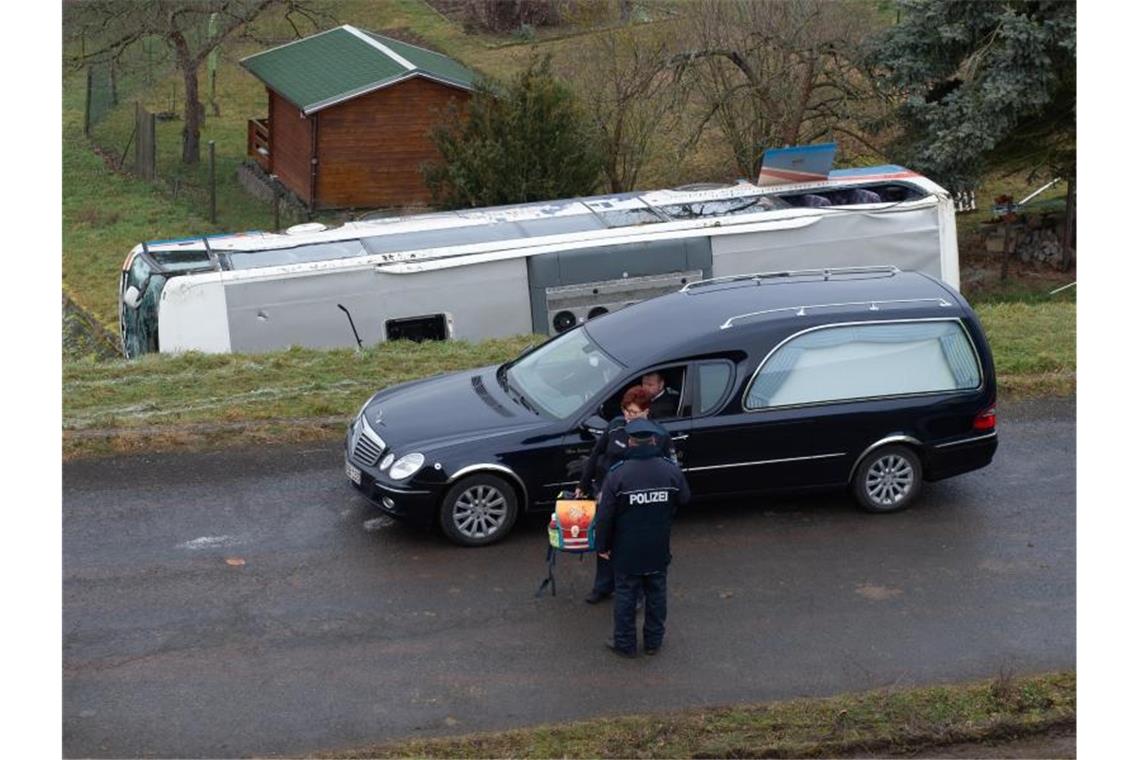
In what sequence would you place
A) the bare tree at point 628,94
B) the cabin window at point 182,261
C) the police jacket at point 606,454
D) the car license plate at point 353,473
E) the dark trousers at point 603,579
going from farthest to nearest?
1. the bare tree at point 628,94
2. the cabin window at point 182,261
3. the car license plate at point 353,473
4. the dark trousers at point 603,579
5. the police jacket at point 606,454

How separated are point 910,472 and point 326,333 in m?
8.81

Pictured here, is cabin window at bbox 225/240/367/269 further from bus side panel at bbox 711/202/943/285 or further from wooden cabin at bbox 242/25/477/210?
wooden cabin at bbox 242/25/477/210

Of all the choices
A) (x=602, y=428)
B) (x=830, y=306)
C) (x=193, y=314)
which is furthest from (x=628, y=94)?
(x=602, y=428)

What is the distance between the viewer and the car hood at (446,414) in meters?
10.3

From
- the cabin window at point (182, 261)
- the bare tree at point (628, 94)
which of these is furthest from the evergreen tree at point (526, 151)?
the cabin window at point (182, 261)

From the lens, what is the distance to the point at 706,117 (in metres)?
28.4

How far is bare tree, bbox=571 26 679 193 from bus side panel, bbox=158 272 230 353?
12817 mm

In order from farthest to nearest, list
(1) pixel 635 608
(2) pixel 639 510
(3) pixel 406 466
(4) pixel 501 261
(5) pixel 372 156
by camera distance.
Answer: (5) pixel 372 156, (4) pixel 501 261, (3) pixel 406 466, (1) pixel 635 608, (2) pixel 639 510

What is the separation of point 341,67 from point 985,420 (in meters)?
25.2

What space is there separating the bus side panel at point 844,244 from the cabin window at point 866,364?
7.96 m

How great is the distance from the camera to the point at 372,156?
1300 inches

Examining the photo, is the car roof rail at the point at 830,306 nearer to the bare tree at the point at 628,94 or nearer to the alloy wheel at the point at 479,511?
the alloy wheel at the point at 479,511

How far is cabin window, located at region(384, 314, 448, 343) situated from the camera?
1800 centimetres

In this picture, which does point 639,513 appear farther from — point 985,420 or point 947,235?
point 947,235
